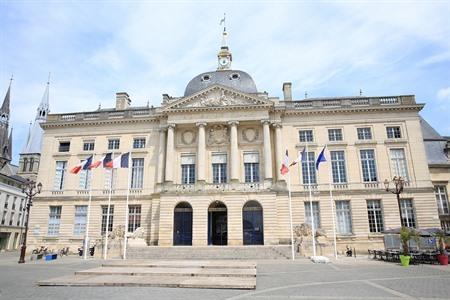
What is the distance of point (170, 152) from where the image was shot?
30172 millimetres

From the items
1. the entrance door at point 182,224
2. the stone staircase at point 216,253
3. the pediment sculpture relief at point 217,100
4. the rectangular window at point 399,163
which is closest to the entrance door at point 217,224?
the entrance door at point 182,224

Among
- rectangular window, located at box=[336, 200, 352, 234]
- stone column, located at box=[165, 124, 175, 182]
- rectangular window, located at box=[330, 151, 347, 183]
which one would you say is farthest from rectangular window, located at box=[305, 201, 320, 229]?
stone column, located at box=[165, 124, 175, 182]

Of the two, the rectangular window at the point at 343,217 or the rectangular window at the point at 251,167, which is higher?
the rectangular window at the point at 251,167

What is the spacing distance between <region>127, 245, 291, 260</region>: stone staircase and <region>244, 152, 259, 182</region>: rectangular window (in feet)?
27.0

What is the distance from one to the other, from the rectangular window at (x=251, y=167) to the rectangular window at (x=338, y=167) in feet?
22.6

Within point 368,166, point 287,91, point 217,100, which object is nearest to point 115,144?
point 217,100

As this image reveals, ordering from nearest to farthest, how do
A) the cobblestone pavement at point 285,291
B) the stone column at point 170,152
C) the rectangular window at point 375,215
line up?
1. the cobblestone pavement at point 285,291
2. the rectangular window at point 375,215
3. the stone column at point 170,152

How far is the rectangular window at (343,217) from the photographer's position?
92.5ft

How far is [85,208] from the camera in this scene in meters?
31.3

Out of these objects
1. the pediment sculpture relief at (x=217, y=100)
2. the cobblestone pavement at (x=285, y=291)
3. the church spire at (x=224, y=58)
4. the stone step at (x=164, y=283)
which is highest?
the church spire at (x=224, y=58)

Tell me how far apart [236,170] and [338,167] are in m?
9.37

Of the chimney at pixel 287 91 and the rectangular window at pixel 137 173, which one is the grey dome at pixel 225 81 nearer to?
the chimney at pixel 287 91

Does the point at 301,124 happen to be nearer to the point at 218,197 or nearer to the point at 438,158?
the point at 218,197

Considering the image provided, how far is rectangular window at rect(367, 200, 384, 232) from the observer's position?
27.8 meters
